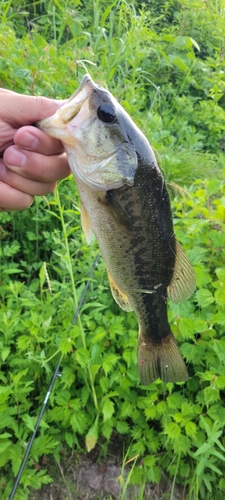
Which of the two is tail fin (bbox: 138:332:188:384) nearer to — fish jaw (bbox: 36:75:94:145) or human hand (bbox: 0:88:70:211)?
human hand (bbox: 0:88:70:211)

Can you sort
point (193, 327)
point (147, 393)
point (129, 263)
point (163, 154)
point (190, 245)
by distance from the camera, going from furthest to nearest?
point (163, 154) → point (190, 245) → point (147, 393) → point (193, 327) → point (129, 263)

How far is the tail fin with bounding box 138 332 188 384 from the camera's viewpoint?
1695 mm

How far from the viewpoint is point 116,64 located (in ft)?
11.5

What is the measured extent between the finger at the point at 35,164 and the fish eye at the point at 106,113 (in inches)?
11.4

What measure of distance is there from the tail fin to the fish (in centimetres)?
22

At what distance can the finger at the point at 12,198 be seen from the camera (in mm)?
1543

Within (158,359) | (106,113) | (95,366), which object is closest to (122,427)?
(95,366)

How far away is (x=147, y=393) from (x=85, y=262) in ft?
2.78

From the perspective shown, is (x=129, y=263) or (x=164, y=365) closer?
(x=129, y=263)

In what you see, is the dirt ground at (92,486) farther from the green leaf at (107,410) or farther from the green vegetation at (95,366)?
the green leaf at (107,410)

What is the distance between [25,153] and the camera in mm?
1401

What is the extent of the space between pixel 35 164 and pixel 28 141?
0.11m

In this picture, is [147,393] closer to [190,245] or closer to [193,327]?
[193,327]

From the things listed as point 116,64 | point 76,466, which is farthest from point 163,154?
point 76,466
